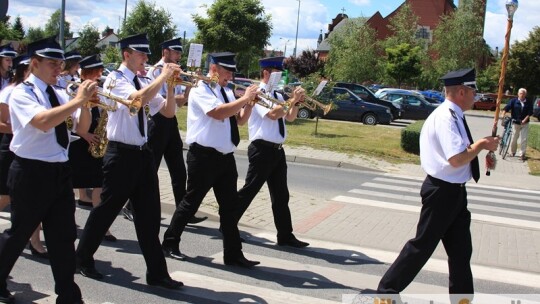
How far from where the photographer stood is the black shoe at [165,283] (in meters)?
5.05

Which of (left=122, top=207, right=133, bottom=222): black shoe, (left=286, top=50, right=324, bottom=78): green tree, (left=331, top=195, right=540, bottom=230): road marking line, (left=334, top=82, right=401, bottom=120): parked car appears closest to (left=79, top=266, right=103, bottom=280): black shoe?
(left=122, top=207, right=133, bottom=222): black shoe

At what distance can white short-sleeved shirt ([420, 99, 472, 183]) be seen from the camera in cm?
441

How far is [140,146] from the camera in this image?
5055 mm

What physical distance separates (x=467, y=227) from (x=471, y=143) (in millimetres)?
657

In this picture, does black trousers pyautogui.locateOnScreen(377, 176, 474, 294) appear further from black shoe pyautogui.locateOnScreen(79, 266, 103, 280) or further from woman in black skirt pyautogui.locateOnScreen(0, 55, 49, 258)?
woman in black skirt pyautogui.locateOnScreen(0, 55, 49, 258)

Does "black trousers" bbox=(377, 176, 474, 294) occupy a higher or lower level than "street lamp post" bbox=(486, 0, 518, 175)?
lower

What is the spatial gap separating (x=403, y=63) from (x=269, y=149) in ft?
143

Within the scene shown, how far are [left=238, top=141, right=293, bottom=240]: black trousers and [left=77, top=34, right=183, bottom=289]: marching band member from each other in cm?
153

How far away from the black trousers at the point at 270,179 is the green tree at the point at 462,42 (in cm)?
5002

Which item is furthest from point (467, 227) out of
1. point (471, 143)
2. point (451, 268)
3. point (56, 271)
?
point (56, 271)

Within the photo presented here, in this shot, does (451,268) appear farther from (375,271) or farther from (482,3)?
(482,3)

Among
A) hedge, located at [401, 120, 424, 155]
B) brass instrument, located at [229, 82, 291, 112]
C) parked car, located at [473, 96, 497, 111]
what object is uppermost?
parked car, located at [473, 96, 497, 111]

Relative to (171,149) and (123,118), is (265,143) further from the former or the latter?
(123,118)

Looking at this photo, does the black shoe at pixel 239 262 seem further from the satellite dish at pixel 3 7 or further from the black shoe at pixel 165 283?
the satellite dish at pixel 3 7
